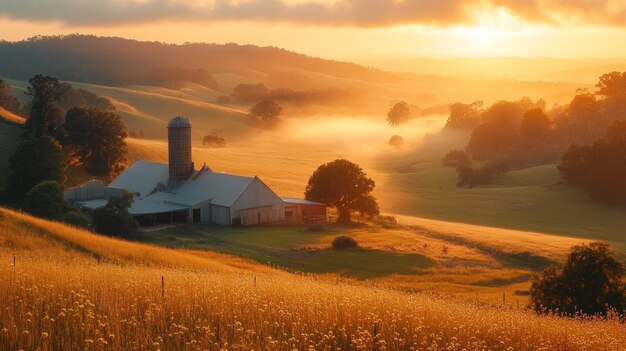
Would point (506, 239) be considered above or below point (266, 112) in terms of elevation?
below

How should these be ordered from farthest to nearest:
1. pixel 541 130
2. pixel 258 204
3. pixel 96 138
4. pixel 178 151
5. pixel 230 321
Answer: pixel 541 130 → pixel 96 138 → pixel 178 151 → pixel 258 204 → pixel 230 321

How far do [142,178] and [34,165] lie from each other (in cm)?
1085

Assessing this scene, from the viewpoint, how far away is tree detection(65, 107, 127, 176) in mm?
74188

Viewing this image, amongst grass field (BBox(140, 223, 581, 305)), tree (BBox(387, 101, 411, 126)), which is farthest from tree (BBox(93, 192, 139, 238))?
tree (BBox(387, 101, 411, 126))

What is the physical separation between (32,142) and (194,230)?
68.3ft

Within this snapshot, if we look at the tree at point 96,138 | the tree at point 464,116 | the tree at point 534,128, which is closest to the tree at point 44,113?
the tree at point 96,138

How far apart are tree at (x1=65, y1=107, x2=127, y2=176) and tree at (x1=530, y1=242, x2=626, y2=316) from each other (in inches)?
2217

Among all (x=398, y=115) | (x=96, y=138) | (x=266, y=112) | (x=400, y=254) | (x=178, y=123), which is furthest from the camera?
(x=398, y=115)

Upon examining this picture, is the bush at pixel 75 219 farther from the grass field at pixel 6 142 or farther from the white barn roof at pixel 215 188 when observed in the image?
the grass field at pixel 6 142

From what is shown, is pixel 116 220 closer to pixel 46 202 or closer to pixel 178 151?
pixel 46 202

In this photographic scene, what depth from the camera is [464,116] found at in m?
147

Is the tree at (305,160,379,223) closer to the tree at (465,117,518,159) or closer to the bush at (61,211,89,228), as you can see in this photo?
the bush at (61,211,89,228)

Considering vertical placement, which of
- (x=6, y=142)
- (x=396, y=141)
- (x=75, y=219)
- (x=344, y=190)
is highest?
(x=396, y=141)

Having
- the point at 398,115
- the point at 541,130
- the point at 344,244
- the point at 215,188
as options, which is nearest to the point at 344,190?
the point at 215,188
